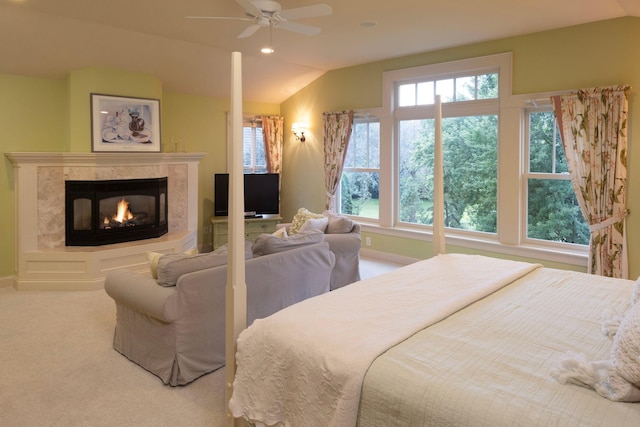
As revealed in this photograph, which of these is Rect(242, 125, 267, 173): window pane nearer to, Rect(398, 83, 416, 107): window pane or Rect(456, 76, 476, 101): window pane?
Rect(398, 83, 416, 107): window pane

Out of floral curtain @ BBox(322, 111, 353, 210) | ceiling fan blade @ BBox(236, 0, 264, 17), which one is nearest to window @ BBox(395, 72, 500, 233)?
floral curtain @ BBox(322, 111, 353, 210)

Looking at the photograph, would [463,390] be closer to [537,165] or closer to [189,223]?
[537,165]

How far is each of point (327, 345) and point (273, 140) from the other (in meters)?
6.20

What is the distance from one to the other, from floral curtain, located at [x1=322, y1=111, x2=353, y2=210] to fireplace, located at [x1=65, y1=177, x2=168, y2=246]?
2.43 metres

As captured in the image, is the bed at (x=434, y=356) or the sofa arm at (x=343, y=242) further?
the sofa arm at (x=343, y=242)

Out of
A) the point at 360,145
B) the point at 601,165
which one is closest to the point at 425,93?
the point at 360,145

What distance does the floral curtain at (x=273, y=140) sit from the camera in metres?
7.52

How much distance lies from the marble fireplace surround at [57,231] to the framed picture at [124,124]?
161 mm

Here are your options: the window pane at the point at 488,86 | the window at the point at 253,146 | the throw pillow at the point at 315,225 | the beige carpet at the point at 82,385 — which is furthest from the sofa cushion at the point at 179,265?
the window at the point at 253,146

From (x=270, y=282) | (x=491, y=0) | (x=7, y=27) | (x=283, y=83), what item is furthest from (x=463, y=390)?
(x=283, y=83)

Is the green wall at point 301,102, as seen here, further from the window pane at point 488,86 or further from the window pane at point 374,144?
the window pane at point 374,144

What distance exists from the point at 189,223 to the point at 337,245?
2722 mm

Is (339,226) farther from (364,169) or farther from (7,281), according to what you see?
(7,281)

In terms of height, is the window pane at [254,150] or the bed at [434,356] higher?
the window pane at [254,150]
